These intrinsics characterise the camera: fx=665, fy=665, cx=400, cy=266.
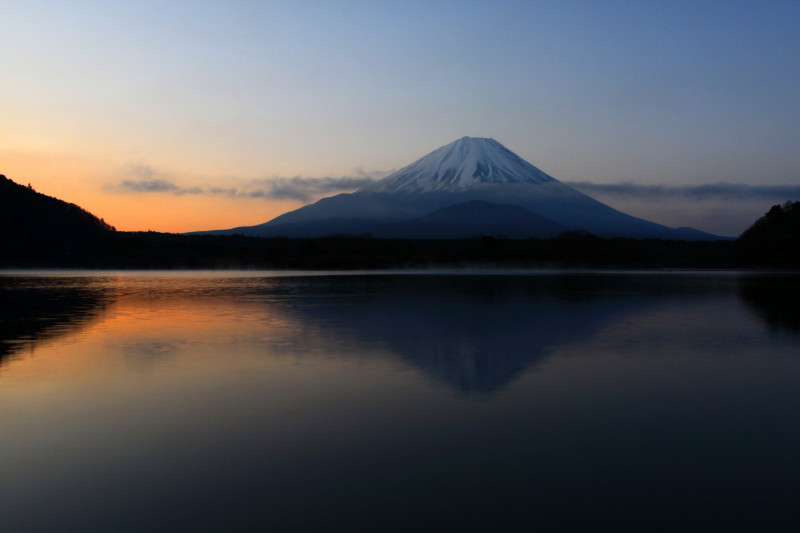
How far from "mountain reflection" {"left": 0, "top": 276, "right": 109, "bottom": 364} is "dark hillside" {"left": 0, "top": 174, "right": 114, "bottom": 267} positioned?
202 ft

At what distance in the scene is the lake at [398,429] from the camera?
5.92 metres

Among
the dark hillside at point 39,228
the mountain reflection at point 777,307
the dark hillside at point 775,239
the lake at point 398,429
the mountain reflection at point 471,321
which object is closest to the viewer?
the lake at point 398,429

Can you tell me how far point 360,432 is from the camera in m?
8.32

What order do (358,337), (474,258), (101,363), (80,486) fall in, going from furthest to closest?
(474,258), (358,337), (101,363), (80,486)

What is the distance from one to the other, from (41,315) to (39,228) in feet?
275

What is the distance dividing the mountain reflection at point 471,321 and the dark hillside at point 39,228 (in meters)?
70.8

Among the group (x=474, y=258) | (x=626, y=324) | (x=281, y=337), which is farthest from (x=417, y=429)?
(x=474, y=258)

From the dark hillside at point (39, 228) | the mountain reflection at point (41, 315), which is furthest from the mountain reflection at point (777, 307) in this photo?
the dark hillside at point (39, 228)

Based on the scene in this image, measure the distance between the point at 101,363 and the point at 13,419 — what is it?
178 inches

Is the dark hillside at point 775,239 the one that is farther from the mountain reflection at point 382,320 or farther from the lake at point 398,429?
the lake at point 398,429

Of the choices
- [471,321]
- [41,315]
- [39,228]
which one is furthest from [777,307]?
[39,228]

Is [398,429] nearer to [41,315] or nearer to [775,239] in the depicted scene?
[41,315]

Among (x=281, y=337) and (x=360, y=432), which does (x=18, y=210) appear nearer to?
(x=281, y=337)

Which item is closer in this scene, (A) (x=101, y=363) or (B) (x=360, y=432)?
(B) (x=360, y=432)
